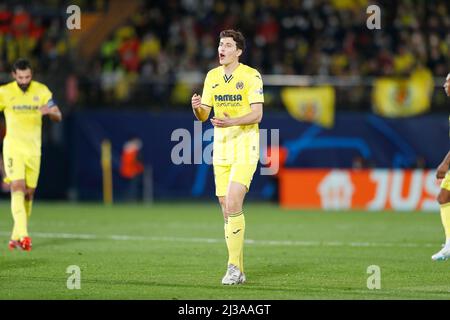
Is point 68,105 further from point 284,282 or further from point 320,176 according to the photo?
point 284,282

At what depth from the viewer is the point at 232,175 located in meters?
11.5

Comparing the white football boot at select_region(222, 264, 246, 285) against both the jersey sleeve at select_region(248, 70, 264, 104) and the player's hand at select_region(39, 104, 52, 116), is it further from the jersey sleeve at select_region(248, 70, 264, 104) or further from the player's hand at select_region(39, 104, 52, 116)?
the player's hand at select_region(39, 104, 52, 116)

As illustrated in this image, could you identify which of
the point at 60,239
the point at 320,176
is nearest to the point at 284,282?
the point at 60,239

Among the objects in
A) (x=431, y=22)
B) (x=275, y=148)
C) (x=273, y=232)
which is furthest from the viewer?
(x=431, y=22)

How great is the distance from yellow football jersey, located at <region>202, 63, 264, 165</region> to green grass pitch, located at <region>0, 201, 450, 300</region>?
147 centimetres

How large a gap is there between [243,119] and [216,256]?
367 cm

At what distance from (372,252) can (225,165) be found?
4.34m

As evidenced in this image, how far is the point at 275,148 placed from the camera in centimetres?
2884

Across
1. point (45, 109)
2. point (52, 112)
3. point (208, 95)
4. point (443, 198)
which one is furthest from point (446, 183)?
point (45, 109)

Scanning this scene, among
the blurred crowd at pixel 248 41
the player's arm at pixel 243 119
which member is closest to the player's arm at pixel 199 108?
the player's arm at pixel 243 119

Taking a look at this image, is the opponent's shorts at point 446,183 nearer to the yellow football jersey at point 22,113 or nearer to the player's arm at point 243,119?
the player's arm at point 243,119

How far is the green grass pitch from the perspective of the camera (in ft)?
35.3

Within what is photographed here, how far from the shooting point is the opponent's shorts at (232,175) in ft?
Result: 37.5

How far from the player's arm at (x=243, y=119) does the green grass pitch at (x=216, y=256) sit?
1.78 m
